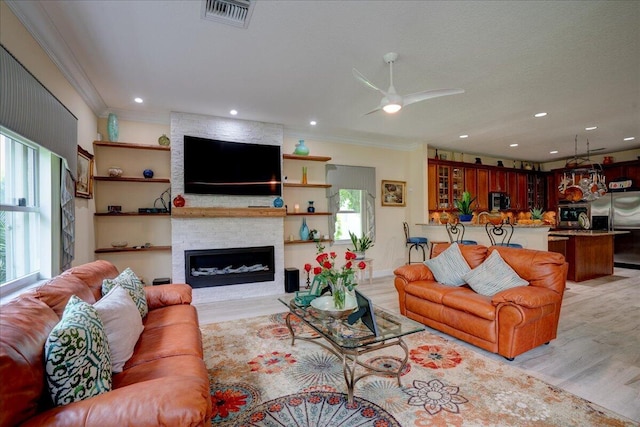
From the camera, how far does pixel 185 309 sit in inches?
104

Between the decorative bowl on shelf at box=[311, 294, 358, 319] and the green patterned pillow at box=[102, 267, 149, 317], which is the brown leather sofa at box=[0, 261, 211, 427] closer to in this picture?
the green patterned pillow at box=[102, 267, 149, 317]

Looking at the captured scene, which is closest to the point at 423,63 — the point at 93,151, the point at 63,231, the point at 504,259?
the point at 504,259

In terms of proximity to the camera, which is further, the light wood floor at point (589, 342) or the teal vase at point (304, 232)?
the teal vase at point (304, 232)

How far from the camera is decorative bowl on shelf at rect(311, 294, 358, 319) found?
247cm

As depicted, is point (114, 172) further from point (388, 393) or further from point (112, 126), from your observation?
point (388, 393)

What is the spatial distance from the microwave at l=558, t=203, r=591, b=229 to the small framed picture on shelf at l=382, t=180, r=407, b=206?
4.73 meters

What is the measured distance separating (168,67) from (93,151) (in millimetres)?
1941

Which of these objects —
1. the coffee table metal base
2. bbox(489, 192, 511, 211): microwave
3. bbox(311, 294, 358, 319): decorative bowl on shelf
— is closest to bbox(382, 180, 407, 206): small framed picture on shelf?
bbox(489, 192, 511, 211): microwave

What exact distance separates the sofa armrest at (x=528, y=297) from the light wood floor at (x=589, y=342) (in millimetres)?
509

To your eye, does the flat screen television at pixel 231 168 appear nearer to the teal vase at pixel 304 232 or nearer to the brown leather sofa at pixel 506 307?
the teal vase at pixel 304 232

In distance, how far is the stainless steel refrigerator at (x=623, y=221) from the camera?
682cm

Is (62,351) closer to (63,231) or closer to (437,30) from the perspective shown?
(63,231)

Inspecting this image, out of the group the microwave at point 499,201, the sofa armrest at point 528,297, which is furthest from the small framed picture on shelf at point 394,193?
the sofa armrest at point 528,297

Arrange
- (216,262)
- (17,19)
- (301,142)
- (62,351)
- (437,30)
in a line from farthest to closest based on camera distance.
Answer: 1. (301,142)
2. (216,262)
3. (437,30)
4. (17,19)
5. (62,351)
